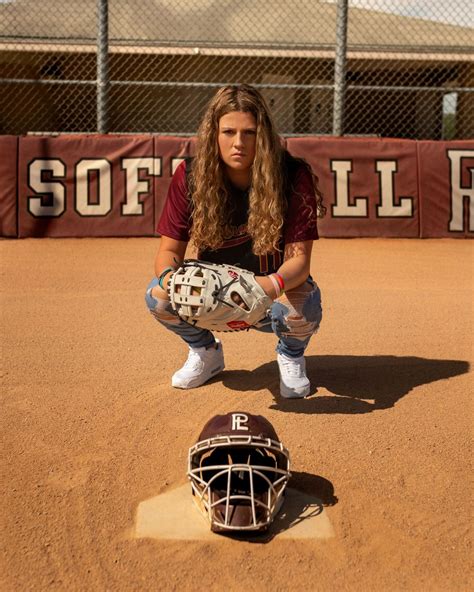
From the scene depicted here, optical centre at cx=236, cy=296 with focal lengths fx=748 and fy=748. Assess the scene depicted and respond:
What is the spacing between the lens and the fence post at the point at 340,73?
8508mm

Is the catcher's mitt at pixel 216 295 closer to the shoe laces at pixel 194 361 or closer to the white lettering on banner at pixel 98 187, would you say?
the shoe laces at pixel 194 361

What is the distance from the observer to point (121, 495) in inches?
103

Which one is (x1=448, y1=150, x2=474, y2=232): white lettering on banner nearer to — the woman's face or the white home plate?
the woman's face

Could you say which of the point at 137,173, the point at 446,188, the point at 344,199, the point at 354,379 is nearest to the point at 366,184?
the point at 344,199

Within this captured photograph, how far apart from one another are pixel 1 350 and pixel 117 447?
160cm

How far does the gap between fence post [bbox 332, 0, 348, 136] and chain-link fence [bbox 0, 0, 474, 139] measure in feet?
13.0

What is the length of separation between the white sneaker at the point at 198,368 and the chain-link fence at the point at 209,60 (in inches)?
372

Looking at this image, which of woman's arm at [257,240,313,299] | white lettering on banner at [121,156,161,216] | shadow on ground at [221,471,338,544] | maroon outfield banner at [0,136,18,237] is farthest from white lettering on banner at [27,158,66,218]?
shadow on ground at [221,471,338,544]

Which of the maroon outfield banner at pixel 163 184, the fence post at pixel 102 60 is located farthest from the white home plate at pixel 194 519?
the fence post at pixel 102 60

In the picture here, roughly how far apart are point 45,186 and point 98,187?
0.57 metres

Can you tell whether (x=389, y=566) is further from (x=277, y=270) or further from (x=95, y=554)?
(x=277, y=270)

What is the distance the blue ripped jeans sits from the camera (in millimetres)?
3539

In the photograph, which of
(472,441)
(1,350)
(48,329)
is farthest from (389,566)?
(48,329)

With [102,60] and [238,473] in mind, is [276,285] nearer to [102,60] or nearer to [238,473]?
[238,473]
